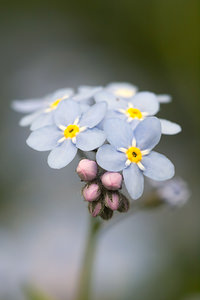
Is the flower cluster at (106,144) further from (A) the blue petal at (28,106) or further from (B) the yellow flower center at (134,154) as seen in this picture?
(A) the blue petal at (28,106)

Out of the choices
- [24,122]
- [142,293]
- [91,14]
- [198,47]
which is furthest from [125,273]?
[91,14]

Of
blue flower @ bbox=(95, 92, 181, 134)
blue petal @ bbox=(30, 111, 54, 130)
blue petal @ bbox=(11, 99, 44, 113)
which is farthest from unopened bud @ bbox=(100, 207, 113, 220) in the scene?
blue petal @ bbox=(11, 99, 44, 113)

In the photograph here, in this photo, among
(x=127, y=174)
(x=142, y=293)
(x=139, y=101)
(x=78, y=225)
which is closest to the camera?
(x=127, y=174)

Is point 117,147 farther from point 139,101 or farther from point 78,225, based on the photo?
point 78,225

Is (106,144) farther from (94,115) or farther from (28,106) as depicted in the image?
(28,106)

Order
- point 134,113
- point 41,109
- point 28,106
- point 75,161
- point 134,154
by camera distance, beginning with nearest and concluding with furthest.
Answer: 1. point 134,154
2. point 134,113
3. point 41,109
4. point 28,106
5. point 75,161

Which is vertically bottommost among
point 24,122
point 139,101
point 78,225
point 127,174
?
point 78,225

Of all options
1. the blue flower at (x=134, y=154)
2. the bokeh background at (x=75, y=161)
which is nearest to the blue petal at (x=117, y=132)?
the blue flower at (x=134, y=154)

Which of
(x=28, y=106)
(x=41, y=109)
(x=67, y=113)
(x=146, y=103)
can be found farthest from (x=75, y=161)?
(x=67, y=113)
